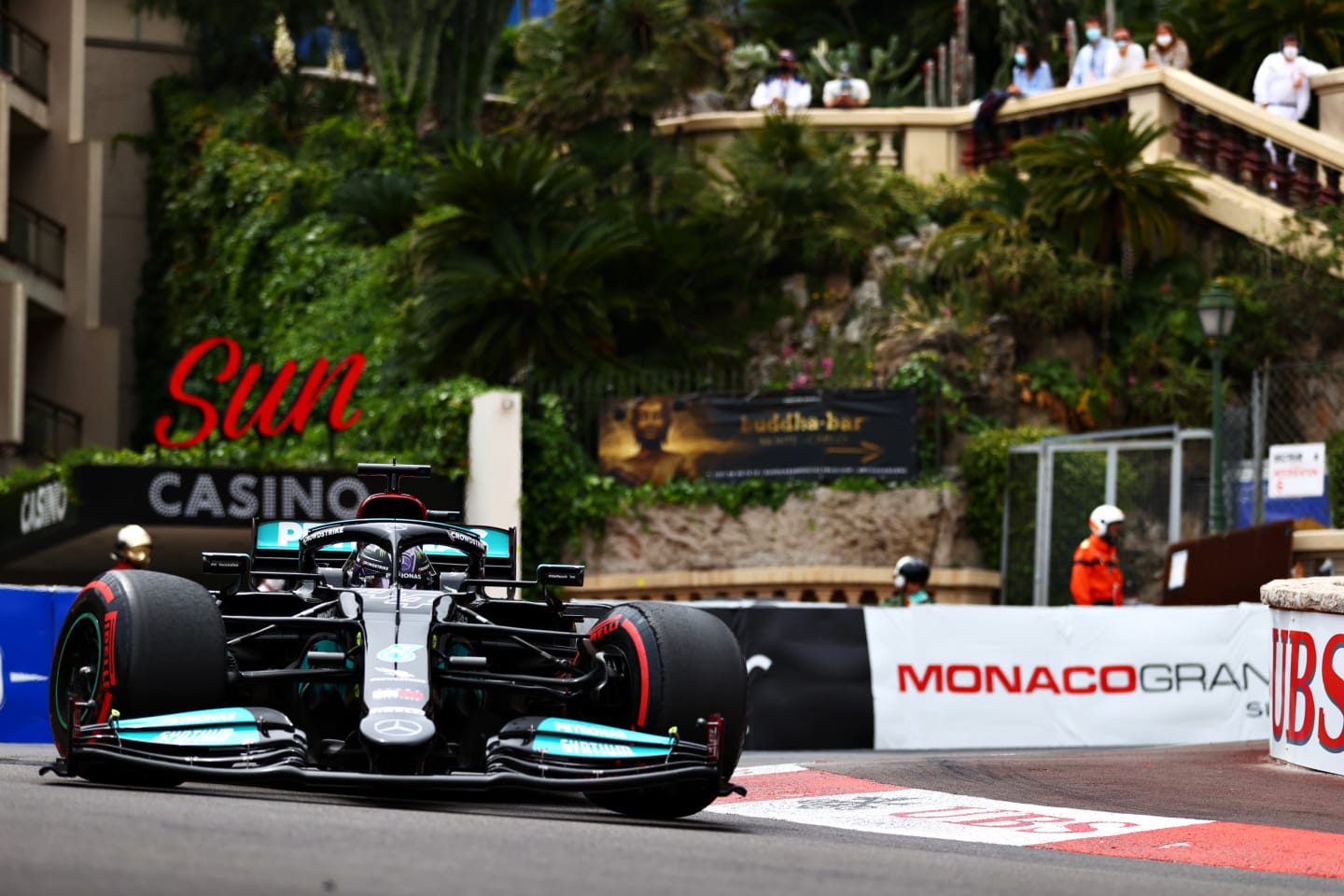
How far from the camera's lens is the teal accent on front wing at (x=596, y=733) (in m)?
8.66

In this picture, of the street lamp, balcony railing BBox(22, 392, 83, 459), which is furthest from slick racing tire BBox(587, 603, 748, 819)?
balcony railing BBox(22, 392, 83, 459)

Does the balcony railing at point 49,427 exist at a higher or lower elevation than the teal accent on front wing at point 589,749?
higher

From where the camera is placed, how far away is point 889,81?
1421 inches

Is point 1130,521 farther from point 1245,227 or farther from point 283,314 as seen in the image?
point 283,314

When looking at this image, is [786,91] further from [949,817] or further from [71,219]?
[949,817]

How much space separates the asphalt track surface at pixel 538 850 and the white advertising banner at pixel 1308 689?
131cm

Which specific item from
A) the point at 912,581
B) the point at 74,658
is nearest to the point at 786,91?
the point at 912,581

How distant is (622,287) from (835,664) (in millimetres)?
10955

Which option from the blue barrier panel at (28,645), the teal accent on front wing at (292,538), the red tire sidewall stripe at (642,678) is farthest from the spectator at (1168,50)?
the red tire sidewall stripe at (642,678)

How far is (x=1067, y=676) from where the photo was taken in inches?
712

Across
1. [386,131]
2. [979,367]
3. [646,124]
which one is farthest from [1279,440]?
[386,131]

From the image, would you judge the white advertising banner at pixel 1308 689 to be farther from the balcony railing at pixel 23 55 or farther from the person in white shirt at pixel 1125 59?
the balcony railing at pixel 23 55

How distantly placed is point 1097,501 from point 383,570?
1493 cm

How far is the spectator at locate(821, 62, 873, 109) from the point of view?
31.2 meters
